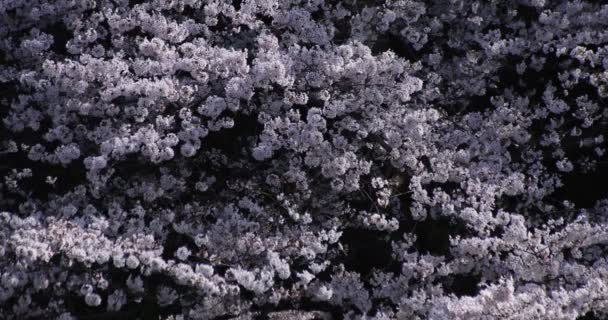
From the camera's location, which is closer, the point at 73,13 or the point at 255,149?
the point at 255,149

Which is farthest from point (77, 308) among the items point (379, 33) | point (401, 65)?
point (379, 33)

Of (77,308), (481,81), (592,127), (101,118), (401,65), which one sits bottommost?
(77,308)

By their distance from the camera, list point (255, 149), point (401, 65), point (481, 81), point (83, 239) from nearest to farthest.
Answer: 1. point (83, 239)
2. point (255, 149)
3. point (401, 65)
4. point (481, 81)

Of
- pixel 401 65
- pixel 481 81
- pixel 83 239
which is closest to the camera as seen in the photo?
pixel 83 239

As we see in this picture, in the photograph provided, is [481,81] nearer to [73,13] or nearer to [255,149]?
[255,149]

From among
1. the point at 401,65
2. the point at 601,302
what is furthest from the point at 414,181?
the point at 601,302

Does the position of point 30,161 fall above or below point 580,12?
below
